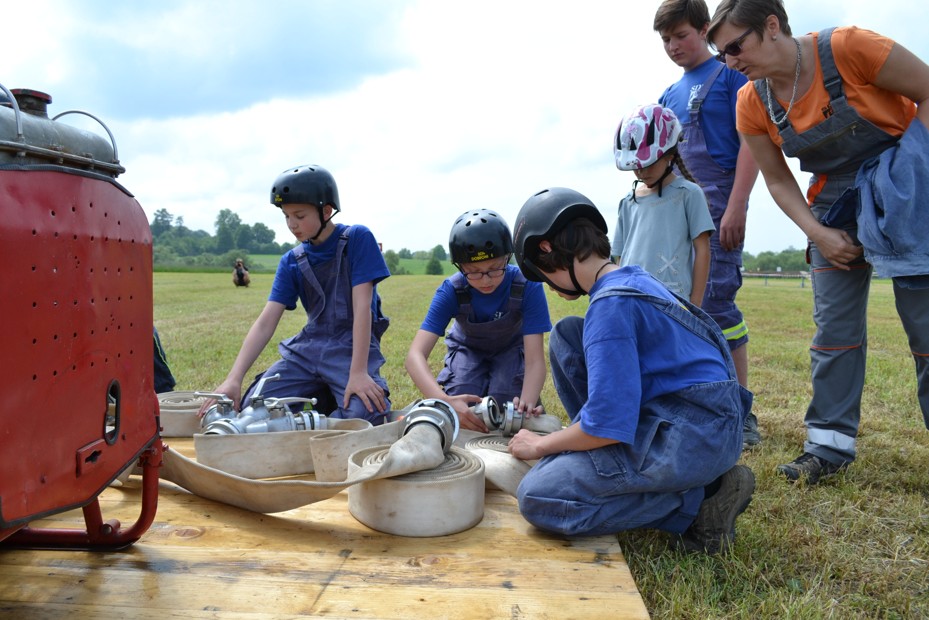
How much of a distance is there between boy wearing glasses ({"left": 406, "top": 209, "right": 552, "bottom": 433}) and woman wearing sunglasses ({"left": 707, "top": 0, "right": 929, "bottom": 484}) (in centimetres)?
147

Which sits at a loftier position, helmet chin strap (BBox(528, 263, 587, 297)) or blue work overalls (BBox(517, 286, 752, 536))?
helmet chin strap (BBox(528, 263, 587, 297))

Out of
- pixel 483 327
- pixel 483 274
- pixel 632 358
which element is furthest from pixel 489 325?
pixel 632 358

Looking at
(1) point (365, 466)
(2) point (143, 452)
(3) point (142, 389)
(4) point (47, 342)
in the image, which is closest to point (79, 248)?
(4) point (47, 342)

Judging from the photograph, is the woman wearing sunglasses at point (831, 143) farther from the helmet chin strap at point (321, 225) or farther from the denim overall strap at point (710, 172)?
the helmet chin strap at point (321, 225)

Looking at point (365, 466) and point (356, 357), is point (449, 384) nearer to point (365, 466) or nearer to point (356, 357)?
point (356, 357)

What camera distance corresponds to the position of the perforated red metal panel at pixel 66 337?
1.62 m

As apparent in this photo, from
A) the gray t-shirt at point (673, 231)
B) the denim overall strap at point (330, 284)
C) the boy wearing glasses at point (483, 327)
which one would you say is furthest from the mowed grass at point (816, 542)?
the denim overall strap at point (330, 284)

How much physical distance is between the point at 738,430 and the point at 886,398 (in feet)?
12.6

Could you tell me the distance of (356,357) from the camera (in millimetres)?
4336

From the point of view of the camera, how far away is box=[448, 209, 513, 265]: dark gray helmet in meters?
3.97

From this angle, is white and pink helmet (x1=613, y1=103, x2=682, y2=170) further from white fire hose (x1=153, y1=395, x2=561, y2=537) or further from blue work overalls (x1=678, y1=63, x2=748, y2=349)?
white fire hose (x1=153, y1=395, x2=561, y2=537)

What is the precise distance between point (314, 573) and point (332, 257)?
2656 millimetres

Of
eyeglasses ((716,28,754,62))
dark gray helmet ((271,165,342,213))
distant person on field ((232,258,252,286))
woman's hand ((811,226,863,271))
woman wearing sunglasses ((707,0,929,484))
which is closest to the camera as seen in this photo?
woman wearing sunglasses ((707,0,929,484))

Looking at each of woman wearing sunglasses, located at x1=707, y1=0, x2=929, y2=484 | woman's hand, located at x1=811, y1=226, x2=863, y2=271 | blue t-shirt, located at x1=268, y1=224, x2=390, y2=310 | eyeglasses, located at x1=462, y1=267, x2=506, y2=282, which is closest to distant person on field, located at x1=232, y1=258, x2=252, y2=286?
blue t-shirt, located at x1=268, y1=224, x2=390, y2=310
